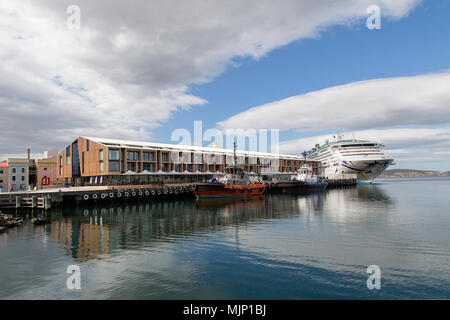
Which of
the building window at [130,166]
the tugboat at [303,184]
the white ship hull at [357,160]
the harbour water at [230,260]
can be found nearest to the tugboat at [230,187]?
the tugboat at [303,184]

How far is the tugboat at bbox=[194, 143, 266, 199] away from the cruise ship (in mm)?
49134

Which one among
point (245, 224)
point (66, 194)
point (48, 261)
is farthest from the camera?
point (66, 194)

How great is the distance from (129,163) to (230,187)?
26843 millimetres

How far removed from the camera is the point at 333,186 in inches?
3824

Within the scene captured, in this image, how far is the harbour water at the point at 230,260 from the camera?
417 inches

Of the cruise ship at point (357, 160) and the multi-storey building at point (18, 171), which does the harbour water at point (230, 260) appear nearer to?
the multi-storey building at point (18, 171)

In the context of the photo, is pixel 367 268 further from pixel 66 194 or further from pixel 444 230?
pixel 66 194

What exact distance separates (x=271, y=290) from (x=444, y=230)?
737 inches

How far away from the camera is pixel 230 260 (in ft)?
46.8

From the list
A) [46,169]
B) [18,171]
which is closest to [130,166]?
[46,169]

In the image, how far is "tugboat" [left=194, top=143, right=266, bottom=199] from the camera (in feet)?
168

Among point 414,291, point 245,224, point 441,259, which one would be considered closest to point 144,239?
point 245,224

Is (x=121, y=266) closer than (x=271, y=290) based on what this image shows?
No

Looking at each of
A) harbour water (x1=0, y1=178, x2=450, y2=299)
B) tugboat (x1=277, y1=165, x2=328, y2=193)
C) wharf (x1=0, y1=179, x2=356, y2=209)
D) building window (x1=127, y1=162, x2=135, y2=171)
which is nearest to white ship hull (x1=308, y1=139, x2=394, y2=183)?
tugboat (x1=277, y1=165, x2=328, y2=193)
